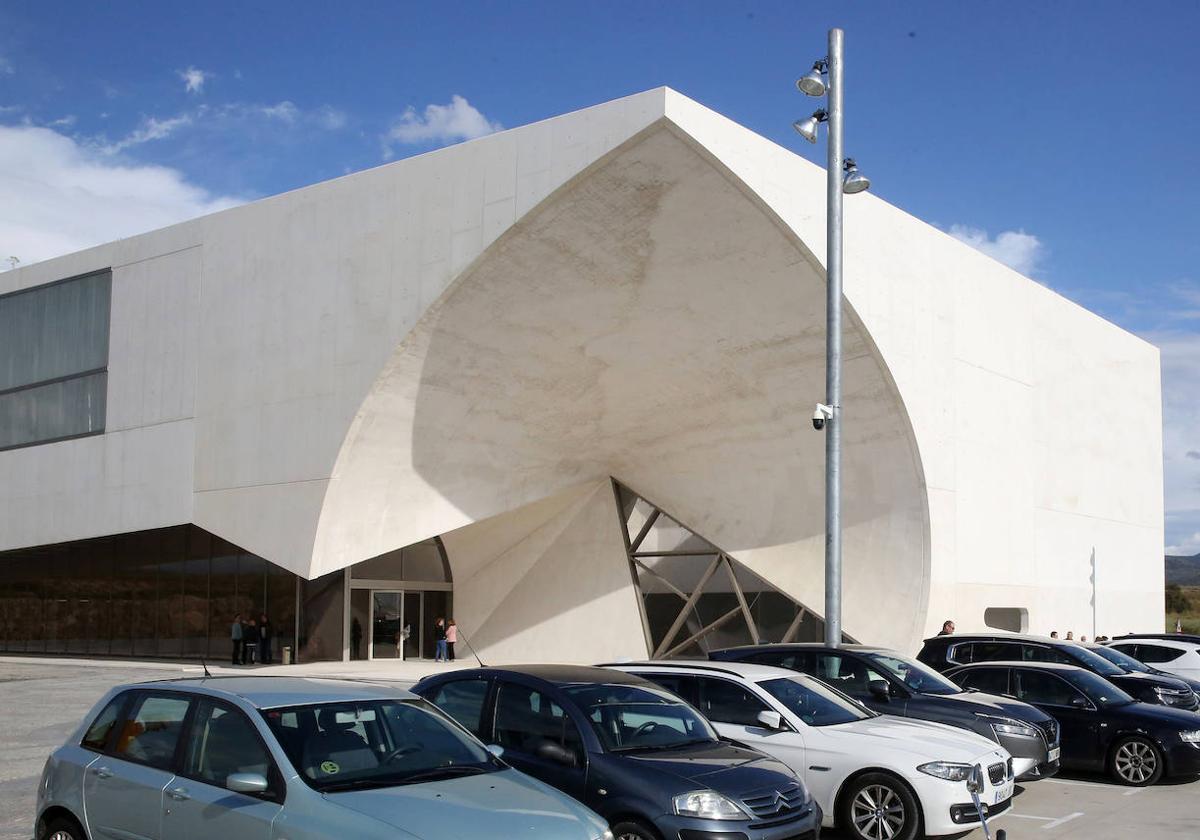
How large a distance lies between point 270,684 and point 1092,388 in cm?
3124

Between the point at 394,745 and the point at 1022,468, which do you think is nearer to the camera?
the point at 394,745

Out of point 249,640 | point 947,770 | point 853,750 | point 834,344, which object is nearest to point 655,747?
point 853,750

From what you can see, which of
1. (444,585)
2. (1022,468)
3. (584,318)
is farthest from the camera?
(444,585)

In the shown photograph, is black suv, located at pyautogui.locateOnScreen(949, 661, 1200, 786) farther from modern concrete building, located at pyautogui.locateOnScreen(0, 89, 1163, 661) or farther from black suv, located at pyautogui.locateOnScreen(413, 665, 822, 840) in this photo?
modern concrete building, located at pyautogui.locateOnScreen(0, 89, 1163, 661)

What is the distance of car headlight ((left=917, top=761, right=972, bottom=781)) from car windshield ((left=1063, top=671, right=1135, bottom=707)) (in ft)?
15.2

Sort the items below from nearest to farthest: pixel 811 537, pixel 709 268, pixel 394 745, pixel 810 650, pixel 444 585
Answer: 1. pixel 394 745
2. pixel 810 650
3. pixel 709 268
4. pixel 811 537
5. pixel 444 585

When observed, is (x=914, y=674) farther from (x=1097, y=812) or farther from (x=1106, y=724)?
(x=1097, y=812)

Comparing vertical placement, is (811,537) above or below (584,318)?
below

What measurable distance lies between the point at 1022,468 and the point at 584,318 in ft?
39.9

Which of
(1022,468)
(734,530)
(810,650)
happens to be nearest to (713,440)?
(734,530)

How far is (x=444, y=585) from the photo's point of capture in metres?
32.8

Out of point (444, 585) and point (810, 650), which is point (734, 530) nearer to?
point (444, 585)

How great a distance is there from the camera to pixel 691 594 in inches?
1208

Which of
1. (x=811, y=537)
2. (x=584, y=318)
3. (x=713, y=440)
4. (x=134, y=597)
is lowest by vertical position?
(x=134, y=597)
